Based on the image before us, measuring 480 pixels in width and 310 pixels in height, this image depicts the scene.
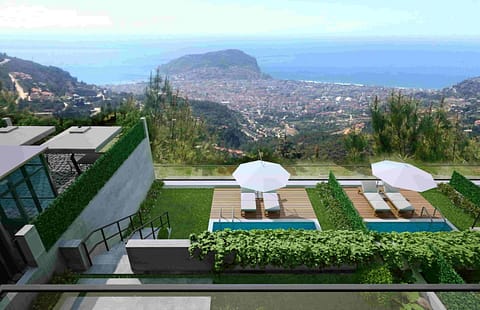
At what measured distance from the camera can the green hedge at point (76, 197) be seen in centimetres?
632

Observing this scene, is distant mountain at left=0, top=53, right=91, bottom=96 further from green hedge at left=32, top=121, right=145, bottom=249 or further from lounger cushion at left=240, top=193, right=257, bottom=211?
lounger cushion at left=240, top=193, right=257, bottom=211

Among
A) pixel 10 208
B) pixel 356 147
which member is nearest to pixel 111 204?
pixel 10 208

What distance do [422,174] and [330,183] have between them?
343cm

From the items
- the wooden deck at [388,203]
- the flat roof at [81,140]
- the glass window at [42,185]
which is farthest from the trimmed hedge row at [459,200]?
the glass window at [42,185]

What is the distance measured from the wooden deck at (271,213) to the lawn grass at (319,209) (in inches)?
6.9

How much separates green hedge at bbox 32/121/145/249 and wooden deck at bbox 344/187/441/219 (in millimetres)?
9404

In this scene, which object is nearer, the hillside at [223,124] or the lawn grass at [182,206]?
the lawn grass at [182,206]

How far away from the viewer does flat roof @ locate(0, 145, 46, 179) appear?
5.96 meters

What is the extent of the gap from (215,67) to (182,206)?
431 feet

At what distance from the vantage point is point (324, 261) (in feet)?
22.7

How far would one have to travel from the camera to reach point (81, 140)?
31.0 ft

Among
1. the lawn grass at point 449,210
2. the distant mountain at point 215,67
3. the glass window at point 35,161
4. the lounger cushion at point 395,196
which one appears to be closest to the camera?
the glass window at point 35,161

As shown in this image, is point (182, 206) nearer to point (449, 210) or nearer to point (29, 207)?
point (29, 207)

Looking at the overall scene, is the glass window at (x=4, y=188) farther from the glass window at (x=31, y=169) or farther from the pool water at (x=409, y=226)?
the pool water at (x=409, y=226)
